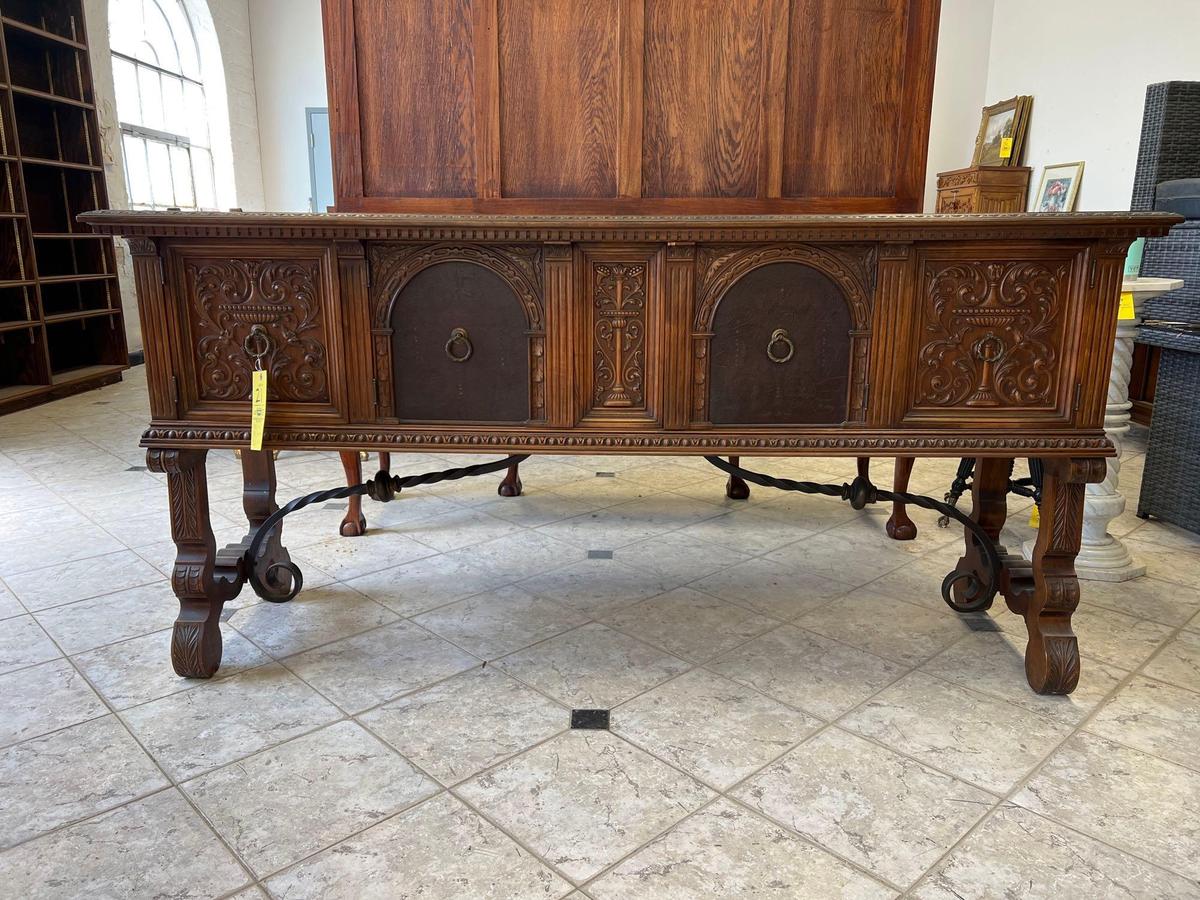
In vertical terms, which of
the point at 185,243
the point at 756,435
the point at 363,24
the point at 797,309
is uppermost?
the point at 363,24

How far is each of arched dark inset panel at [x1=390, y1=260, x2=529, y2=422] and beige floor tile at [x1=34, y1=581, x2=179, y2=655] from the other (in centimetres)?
100

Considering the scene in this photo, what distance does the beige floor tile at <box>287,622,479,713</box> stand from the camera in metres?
1.75

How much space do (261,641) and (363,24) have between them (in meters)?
1.50

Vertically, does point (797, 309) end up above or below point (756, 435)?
above

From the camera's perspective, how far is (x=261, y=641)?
1.99 metres

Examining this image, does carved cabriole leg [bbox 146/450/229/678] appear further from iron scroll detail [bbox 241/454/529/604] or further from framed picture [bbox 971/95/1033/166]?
framed picture [bbox 971/95/1033/166]

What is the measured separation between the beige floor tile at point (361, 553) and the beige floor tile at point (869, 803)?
4.76 ft

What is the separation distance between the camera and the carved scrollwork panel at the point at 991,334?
1573mm

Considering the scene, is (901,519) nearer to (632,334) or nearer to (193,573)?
(632,334)

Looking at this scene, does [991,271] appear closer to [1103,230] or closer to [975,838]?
[1103,230]

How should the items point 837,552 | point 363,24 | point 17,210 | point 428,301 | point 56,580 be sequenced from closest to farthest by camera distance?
point 428,301 → point 363,24 → point 56,580 → point 837,552 → point 17,210

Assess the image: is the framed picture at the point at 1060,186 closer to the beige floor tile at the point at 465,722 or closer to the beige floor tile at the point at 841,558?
the beige floor tile at the point at 841,558

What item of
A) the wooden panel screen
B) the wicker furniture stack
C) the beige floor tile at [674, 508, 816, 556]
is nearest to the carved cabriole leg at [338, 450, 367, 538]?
the wooden panel screen

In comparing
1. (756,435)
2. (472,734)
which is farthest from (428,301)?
(472,734)
